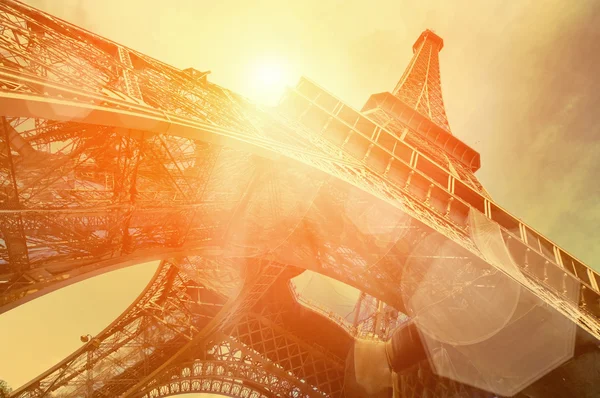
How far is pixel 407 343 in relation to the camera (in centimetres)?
916

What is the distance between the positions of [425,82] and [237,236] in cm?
2386

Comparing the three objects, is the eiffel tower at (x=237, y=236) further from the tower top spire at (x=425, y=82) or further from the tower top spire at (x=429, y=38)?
the tower top spire at (x=429, y=38)

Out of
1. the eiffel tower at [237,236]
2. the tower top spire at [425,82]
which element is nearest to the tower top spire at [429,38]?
the tower top spire at [425,82]

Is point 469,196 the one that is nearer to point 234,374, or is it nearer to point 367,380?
point 367,380

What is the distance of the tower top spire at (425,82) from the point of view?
2290cm

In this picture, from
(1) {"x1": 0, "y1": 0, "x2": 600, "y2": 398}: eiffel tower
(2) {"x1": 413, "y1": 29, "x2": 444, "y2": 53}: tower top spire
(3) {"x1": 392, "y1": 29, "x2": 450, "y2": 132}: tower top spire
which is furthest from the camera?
(2) {"x1": 413, "y1": 29, "x2": 444, "y2": 53}: tower top spire

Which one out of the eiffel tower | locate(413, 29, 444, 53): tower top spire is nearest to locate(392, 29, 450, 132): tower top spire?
locate(413, 29, 444, 53): tower top spire

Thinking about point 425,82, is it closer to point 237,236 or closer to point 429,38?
point 429,38

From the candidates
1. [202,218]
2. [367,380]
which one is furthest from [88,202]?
[367,380]

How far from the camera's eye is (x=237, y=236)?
24.5ft

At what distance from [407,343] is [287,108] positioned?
8.84m

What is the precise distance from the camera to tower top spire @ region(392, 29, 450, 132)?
75.1ft

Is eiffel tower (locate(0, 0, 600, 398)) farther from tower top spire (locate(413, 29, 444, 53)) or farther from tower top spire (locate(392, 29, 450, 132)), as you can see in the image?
tower top spire (locate(413, 29, 444, 53))

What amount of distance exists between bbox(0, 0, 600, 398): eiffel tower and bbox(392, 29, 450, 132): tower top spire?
11238mm
